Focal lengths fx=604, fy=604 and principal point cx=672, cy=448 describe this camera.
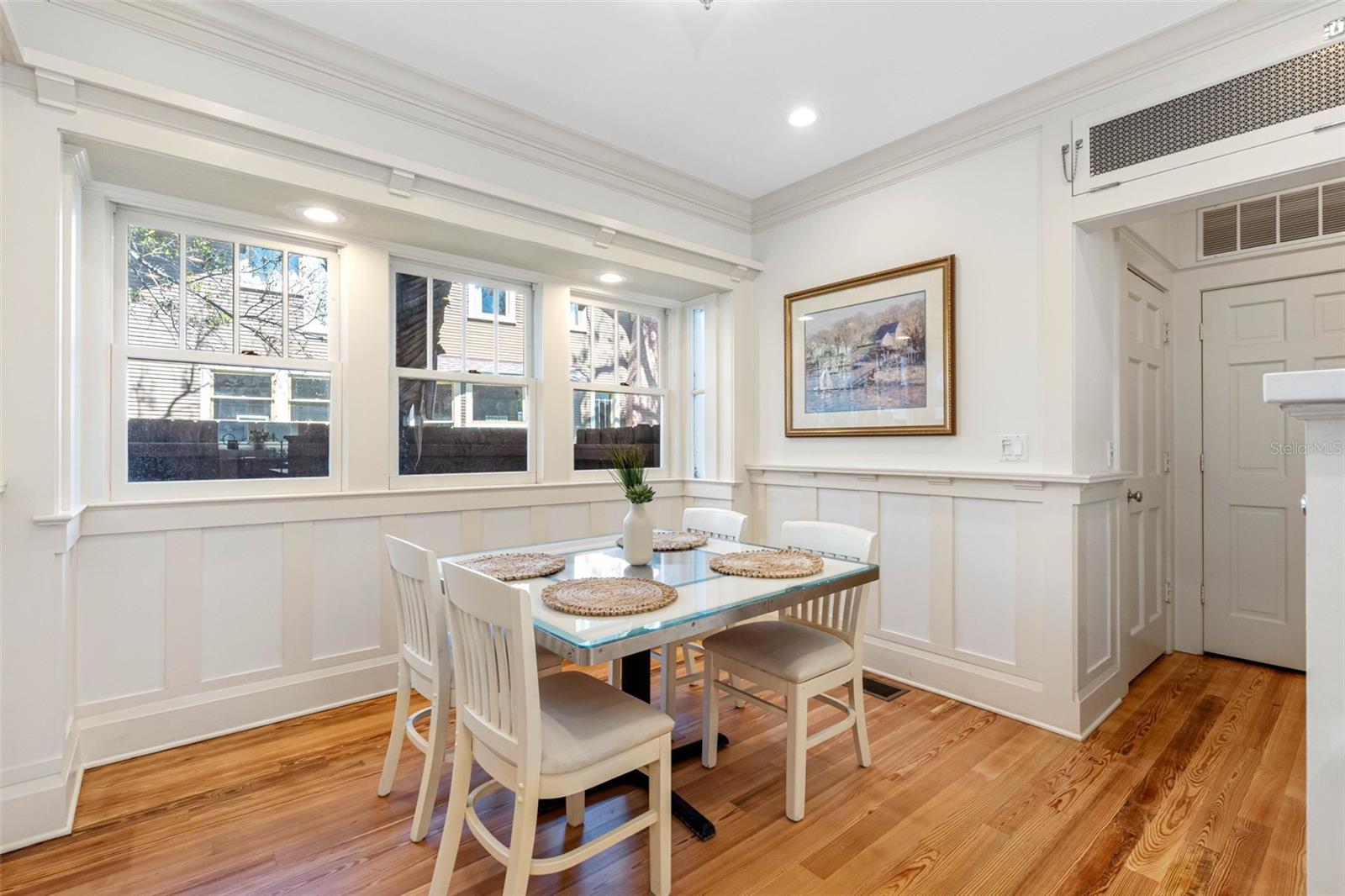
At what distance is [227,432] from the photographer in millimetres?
2674

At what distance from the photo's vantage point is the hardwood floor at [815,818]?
173 centimetres

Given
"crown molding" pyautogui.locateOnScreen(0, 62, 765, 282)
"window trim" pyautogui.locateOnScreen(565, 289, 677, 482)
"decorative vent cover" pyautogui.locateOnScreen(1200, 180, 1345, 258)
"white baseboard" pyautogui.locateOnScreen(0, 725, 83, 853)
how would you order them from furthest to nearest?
"window trim" pyautogui.locateOnScreen(565, 289, 677, 482)
"decorative vent cover" pyautogui.locateOnScreen(1200, 180, 1345, 258)
"crown molding" pyautogui.locateOnScreen(0, 62, 765, 282)
"white baseboard" pyautogui.locateOnScreen(0, 725, 83, 853)

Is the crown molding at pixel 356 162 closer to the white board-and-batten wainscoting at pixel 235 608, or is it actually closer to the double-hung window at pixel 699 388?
the double-hung window at pixel 699 388

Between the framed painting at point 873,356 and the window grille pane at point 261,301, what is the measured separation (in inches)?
107

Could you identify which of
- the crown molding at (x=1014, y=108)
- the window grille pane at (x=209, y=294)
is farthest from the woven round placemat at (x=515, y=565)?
the crown molding at (x=1014, y=108)

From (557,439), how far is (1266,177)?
129 inches

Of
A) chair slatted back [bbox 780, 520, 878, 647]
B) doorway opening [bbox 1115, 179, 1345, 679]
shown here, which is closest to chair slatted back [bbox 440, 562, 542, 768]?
chair slatted back [bbox 780, 520, 878, 647]

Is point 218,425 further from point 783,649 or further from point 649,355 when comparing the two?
point 783,649

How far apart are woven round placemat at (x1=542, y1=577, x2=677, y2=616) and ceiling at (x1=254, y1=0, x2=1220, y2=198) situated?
6.73 ft

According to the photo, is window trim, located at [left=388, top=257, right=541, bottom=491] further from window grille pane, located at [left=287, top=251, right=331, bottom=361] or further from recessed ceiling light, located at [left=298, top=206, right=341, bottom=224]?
recessed ceiling light, located at [left=298, top=206, right=341, bottom=224]

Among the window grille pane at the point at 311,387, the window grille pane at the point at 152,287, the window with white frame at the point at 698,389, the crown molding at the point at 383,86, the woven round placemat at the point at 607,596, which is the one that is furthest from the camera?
the window with white frame at the point at 698,389

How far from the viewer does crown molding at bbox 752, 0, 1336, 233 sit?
218 centimetres

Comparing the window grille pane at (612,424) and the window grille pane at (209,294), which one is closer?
the window grille pane at (209,294)

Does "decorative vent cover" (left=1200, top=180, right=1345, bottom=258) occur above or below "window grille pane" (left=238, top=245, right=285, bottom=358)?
above
